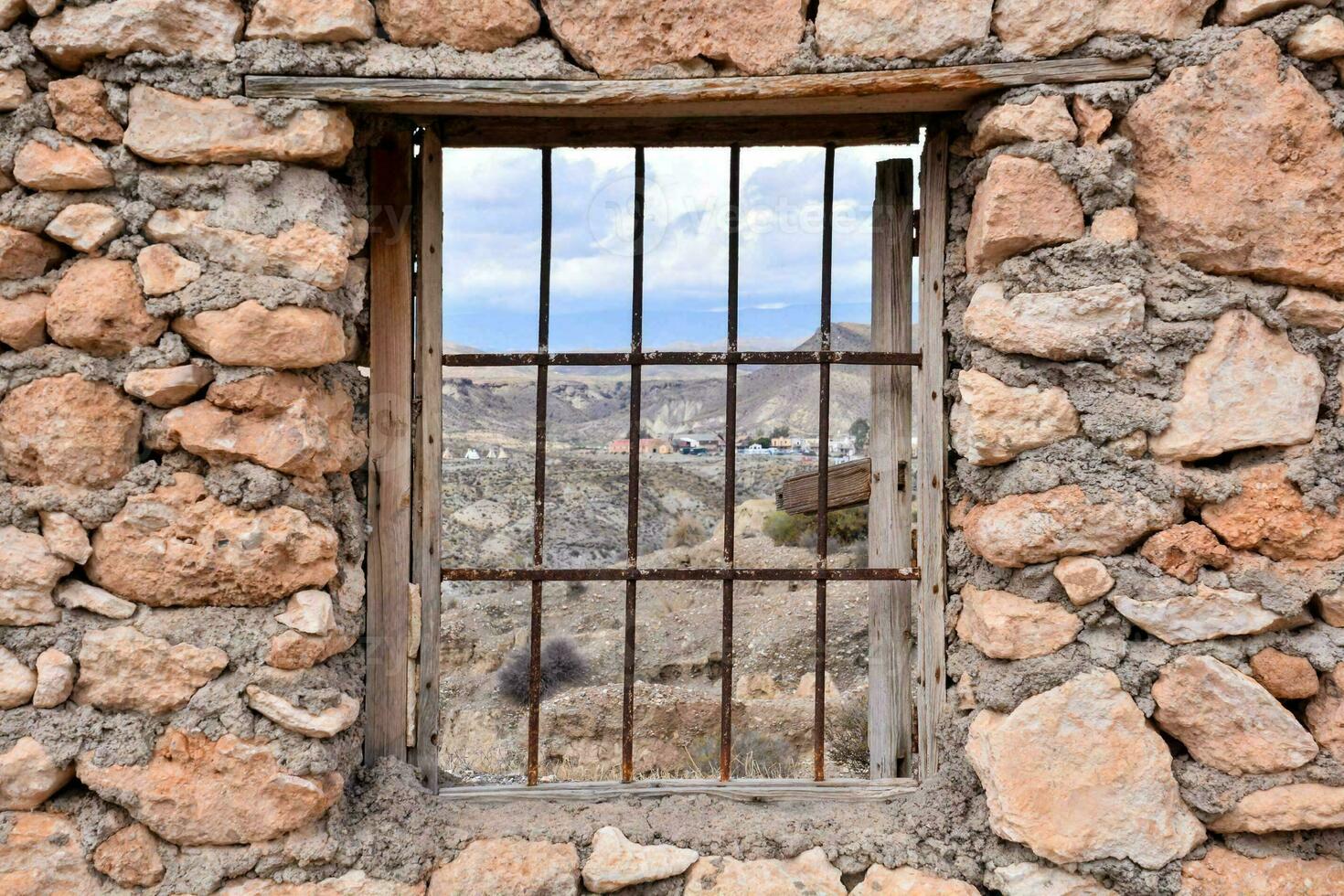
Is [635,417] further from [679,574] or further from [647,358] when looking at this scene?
[679,574]

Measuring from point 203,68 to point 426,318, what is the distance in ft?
2.07

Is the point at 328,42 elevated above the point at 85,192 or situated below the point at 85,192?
above

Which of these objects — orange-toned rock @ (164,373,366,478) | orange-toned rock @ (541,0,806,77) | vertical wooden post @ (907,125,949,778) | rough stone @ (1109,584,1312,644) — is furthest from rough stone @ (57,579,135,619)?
rough stone @ (1109,584,1312,644)

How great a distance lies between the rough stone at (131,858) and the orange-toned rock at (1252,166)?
2306 mm

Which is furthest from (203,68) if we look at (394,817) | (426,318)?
(394,817)

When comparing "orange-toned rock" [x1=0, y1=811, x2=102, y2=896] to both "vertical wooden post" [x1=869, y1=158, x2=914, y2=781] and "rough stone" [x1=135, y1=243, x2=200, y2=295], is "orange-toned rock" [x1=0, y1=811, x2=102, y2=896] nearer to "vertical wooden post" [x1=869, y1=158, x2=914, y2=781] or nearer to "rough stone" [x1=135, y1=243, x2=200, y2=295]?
"rough stone" [x1=135, y1=243, x2=200, y2=295]

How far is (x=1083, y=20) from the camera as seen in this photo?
65.9 inches

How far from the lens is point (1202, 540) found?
1645 mm

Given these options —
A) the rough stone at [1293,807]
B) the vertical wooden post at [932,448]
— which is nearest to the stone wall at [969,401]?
the rough stone at [1293,807]

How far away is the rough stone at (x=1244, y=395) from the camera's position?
1.65 metres

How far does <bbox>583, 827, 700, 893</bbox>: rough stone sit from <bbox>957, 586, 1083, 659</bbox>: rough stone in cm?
75

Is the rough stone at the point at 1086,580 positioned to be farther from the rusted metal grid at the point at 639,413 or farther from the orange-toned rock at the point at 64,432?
the orange-toned rock at the point at 64,432

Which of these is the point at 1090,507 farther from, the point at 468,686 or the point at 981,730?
the point at 468,686

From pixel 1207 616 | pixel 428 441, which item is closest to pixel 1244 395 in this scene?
pixel 1207 616
